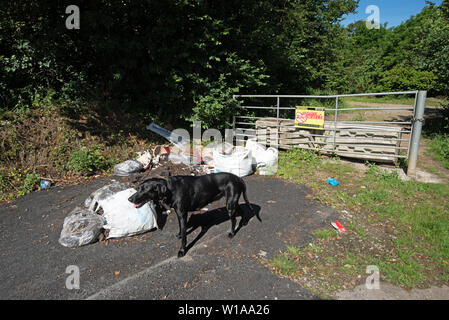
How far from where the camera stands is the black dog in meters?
3.25

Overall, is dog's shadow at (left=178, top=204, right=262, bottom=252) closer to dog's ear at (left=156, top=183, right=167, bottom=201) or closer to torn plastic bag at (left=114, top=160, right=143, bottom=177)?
dog's ear at (left=156, top=183, right=167, bottom=201)

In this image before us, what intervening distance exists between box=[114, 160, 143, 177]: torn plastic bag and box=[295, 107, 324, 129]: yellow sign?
15.4 feet

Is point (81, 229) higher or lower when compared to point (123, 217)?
lower

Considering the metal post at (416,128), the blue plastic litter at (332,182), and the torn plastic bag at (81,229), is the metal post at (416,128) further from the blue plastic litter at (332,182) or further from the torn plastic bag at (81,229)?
the torn plastic bag at (81,229)

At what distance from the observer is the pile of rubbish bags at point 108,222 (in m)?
3.48

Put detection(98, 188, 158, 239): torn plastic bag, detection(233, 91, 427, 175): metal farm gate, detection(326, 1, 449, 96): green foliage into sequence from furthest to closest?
detection(326, 1, 449, 96): green foliage → detection(233, 91, 427, 175): metal farm gate → detection(98, 188, 158, 239): torn plastic bag

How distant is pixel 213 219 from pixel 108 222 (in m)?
1.66

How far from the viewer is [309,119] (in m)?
7.23

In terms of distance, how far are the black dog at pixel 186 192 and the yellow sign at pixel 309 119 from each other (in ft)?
13.8

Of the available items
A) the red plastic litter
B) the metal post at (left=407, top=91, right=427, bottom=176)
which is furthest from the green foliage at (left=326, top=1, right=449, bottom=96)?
the red plastic litter

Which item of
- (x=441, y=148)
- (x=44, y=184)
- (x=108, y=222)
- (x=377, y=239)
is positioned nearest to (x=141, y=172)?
(x=44, y=184)

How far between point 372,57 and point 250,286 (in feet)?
126

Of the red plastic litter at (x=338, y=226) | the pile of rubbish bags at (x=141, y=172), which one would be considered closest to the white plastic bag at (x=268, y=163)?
the pile of rubbish bags at (x=141, y=172)

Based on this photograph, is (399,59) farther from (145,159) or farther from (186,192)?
(186,192)
